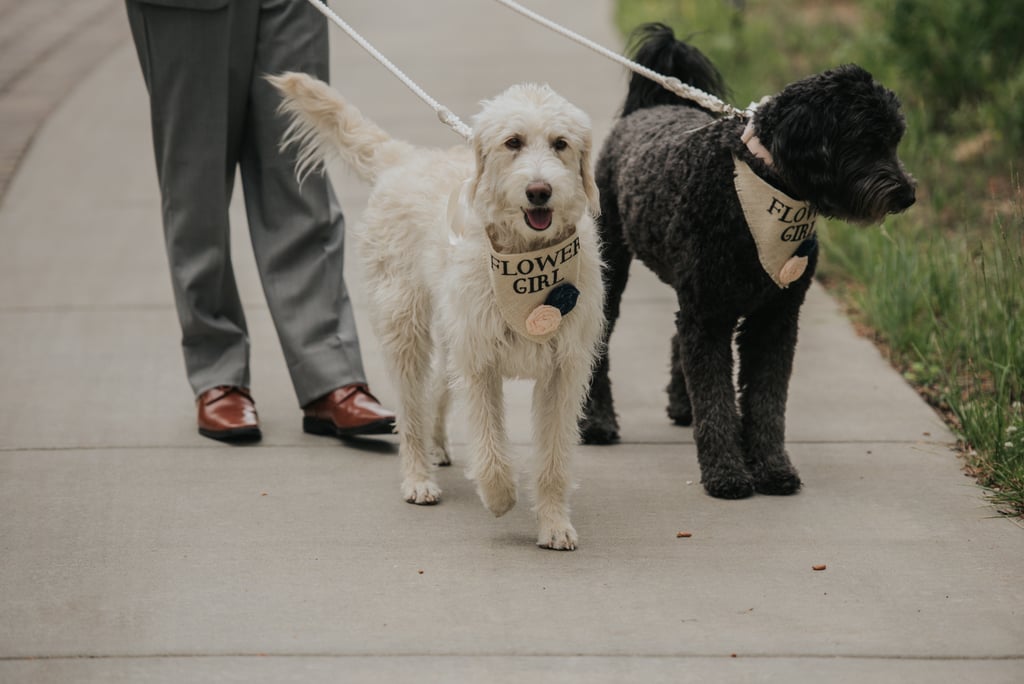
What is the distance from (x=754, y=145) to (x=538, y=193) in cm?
111

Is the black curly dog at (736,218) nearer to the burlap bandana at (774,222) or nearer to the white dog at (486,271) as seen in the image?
the burlap bandana at (774,222)

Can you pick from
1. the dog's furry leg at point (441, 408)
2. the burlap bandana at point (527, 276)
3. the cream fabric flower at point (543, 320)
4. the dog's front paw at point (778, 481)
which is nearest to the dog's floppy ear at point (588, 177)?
the burlap bandana at point (527, 276)

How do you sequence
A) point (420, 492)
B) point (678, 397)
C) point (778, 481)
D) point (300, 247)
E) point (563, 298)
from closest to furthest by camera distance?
point (563, 298)
point (420, 492)
point (778, 481)
point (300, 247)
point (678, 397)

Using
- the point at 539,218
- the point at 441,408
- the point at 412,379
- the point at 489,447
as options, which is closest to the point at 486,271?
the point at 539,218

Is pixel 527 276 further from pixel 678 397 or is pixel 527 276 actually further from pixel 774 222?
pixel 678 397

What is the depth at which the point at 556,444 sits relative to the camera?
4516 millimetres

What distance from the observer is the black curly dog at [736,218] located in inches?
179

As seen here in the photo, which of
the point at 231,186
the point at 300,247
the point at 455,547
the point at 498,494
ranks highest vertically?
the point at 231,186

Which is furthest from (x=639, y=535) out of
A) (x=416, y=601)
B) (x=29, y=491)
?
(x=29, y=491)

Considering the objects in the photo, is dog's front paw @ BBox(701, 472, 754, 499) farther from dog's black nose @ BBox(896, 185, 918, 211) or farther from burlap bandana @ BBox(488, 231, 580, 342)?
dog's black nose @ BBox(896, 185, 918, 211)

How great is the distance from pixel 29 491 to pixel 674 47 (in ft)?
10.7

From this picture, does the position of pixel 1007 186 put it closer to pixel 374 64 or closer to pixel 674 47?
pixel 674 47

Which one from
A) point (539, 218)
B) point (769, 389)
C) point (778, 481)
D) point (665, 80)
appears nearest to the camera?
point (539, 218)

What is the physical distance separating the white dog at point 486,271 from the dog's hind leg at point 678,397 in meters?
1.08
